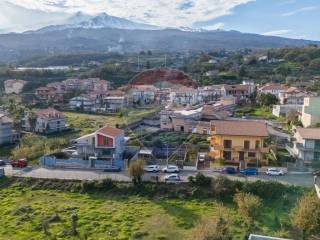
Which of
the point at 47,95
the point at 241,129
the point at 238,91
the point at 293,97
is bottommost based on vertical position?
the point at 47,95

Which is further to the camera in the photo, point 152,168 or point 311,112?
point 311,112

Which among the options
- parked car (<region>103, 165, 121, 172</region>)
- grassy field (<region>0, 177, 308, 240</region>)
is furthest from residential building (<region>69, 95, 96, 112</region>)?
grassy field (<region>0, 177, 308, 240</region>)

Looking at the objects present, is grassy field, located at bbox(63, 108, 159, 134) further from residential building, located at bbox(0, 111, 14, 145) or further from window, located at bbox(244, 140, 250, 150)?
window, located at bbox(244, 140, 250, 150)

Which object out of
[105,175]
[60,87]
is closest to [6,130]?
[105,175]

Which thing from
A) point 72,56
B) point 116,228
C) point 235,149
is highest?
point 72,56

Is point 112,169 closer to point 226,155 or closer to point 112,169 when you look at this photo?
point 112,169

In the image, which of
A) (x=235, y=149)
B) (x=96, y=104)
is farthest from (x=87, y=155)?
(x=96, y=104)

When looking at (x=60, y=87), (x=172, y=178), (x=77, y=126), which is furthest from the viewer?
(x=60, y=87)

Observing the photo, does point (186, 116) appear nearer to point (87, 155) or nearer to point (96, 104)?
point (87, 155)
